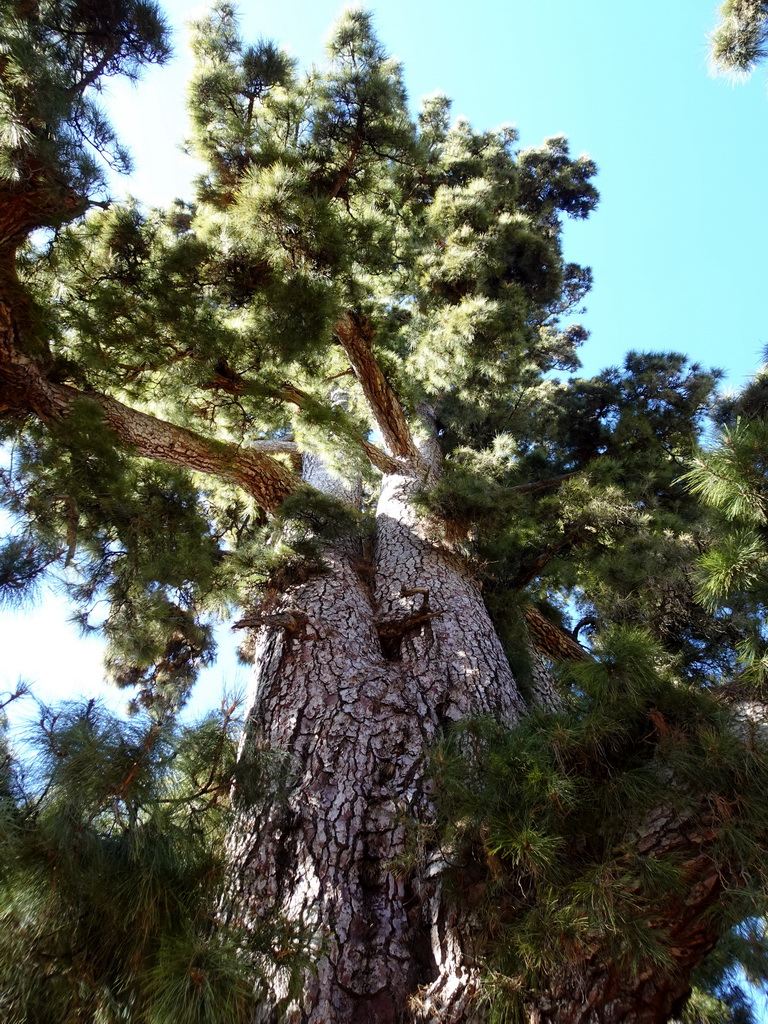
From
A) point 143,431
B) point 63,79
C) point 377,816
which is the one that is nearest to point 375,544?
point 143,431

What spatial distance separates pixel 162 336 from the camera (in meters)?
3.94

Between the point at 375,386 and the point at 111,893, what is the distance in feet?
14.4

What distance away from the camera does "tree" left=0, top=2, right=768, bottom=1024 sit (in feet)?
5.73

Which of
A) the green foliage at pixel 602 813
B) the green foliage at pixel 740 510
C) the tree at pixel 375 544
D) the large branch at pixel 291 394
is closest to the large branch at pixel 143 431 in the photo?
the tree at pixel 375 544

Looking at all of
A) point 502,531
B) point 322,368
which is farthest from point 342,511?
point 322,368

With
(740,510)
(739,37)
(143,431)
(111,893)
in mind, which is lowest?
(111,893)

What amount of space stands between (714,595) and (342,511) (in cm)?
275

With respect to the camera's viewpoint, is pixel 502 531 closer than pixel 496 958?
No

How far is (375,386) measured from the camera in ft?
17.6

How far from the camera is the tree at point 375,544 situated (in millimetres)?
1747

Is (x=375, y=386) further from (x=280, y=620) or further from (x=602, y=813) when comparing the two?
(x=602, y=813)

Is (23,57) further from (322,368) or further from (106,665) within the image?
(106,665)

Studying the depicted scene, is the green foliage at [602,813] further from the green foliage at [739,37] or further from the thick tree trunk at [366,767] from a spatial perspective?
the green foliage at [739,37]

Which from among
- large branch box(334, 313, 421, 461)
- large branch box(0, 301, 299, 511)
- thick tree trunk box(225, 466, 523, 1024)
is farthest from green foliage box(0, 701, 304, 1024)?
large branch box(334, 313, 421, 461)
